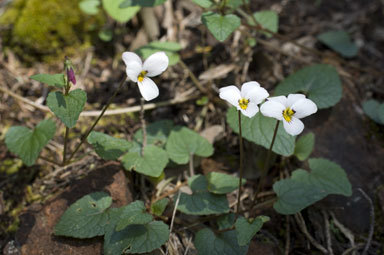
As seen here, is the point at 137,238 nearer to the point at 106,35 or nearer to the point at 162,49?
the point at 162,49

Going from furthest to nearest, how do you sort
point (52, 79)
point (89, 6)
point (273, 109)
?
point (89, 6)
point (52, 79)
point (273, 109)

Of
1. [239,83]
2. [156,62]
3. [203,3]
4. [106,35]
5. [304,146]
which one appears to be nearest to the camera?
[156,62]

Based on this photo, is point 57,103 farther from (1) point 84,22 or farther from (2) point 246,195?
(1) point 84,22

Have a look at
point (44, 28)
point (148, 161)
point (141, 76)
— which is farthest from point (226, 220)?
point (44, 28)

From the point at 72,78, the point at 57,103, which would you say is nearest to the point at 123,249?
the point at 57,103

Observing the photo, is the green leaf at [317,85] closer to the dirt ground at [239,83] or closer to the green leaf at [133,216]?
the dirt ground at [239,83]

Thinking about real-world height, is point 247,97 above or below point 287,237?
above
